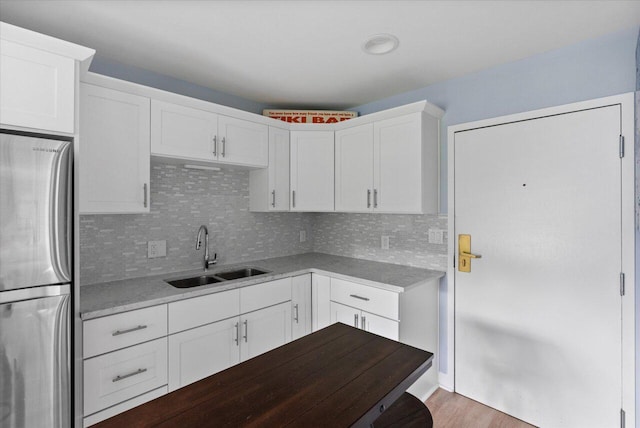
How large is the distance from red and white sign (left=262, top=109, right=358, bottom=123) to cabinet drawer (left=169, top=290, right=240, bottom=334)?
1.67 metres

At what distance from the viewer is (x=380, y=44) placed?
1.99m

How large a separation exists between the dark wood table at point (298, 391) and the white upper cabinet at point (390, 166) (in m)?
1.43

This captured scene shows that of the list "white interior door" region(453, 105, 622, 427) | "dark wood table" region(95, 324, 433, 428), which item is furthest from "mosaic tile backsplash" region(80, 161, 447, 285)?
"dark wood table" region(95, 324, 433, 428)

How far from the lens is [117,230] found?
7.35ft

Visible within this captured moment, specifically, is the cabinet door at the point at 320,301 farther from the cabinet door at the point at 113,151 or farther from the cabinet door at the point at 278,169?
the cabinet door at the point at 113,151

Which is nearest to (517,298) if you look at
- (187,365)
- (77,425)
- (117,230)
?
(187,365)

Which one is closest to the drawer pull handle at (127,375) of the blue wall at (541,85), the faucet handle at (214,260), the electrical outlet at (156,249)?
the electrical outlet at (156,249)

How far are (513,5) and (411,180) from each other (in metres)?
1.17

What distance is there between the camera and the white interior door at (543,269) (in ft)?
6.11

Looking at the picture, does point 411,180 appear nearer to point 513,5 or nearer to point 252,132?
point 513,5

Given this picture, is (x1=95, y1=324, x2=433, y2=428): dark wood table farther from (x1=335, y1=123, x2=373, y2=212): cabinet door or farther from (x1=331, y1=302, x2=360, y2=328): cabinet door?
(x1=335, y1=123, x2=373, y2=212): cabinet door

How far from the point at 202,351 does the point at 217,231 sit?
103 cm

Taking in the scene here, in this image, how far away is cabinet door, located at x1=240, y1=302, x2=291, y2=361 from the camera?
2.29 meters

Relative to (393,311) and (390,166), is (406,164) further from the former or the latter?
(393,311)
